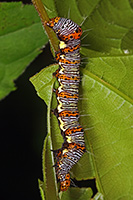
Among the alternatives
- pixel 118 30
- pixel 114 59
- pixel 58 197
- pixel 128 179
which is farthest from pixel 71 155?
pixel 118 30

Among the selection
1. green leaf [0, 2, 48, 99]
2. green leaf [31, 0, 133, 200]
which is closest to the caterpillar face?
green leaf [31, 0, 133, 200]

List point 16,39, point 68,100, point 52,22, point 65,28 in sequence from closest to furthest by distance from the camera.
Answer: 1. point 52,22
2. point 65,28
3. point 68,100
4. point 16,39

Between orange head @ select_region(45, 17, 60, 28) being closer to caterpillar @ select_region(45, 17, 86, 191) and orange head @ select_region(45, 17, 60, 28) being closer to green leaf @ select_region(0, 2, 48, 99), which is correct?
caterpillar @ select_region(45, 17, 86, 191)

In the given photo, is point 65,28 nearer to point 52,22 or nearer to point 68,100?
point 52,22

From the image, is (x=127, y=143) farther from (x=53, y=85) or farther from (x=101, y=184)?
(x=53, y=85)

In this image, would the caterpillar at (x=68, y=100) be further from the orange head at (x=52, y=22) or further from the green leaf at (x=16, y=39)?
the green leaf at (x=16, y=39)

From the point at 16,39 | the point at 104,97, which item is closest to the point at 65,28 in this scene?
the point at 104,97

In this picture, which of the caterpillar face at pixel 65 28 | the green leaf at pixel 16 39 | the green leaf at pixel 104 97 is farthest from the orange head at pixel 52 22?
the green leaf at pixel 16 39

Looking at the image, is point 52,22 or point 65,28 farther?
point 65,28
